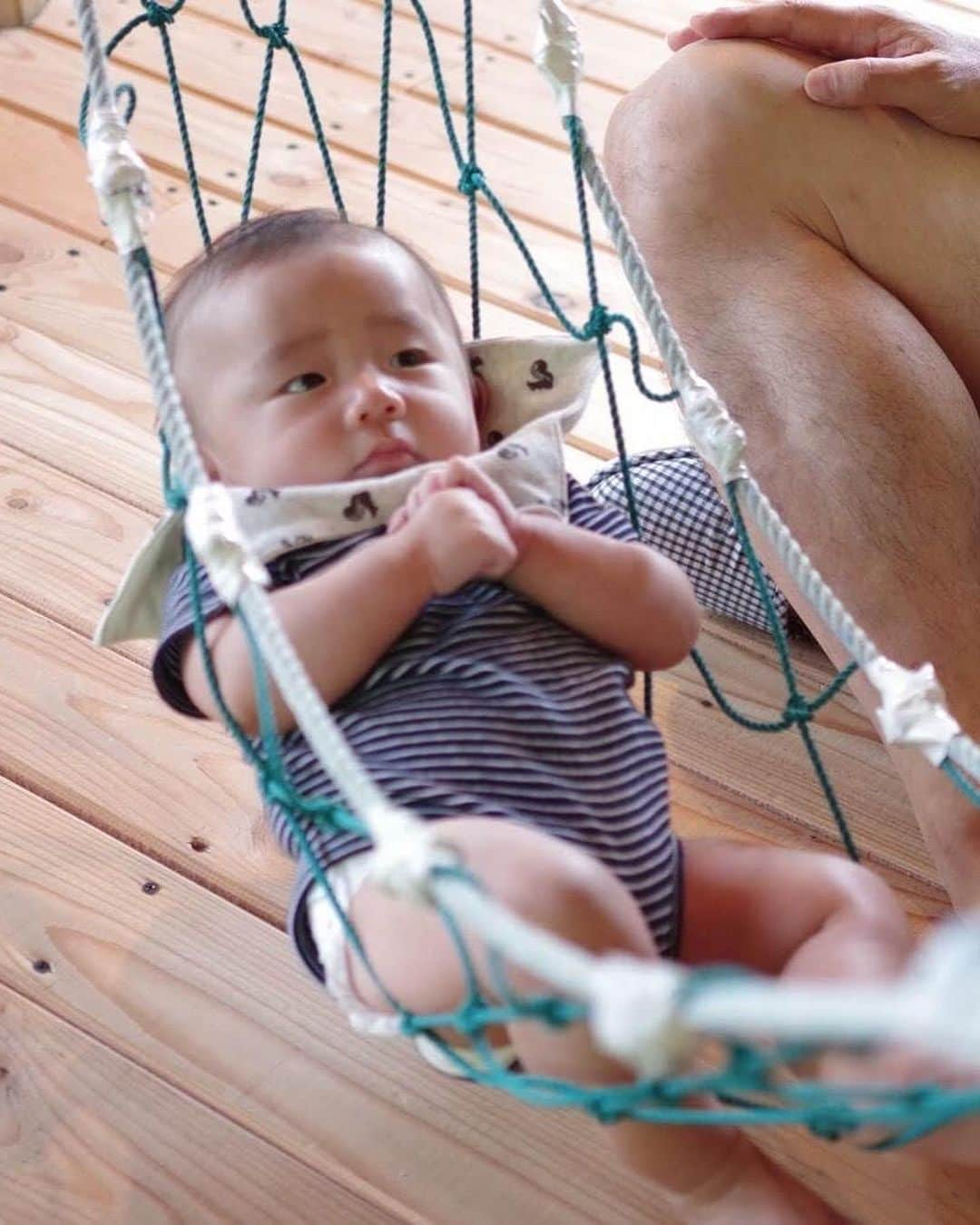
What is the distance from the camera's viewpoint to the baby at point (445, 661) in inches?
32.7

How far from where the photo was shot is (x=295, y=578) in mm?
939

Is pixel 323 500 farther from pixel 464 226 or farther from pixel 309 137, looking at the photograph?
pixel 309 137

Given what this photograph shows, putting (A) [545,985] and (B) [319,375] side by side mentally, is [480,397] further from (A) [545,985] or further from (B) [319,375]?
(A) [545,985]

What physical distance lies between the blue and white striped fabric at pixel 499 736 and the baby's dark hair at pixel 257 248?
0.16 m

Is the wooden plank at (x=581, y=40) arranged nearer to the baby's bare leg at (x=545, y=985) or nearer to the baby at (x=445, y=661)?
the baby at (x=445, y=661)

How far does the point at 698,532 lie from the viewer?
1304mm

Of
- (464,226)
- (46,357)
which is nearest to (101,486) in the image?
(46,357)

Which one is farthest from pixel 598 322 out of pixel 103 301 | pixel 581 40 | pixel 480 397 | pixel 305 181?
pixel 581 40

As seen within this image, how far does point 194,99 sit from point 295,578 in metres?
1.11

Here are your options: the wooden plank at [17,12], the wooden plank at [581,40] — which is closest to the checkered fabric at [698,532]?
the wooden plank at [581,40]

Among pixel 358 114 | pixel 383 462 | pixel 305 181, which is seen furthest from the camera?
pixel 358 114

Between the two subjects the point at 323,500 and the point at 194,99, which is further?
the point at 194,99

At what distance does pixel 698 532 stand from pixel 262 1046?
0.49m

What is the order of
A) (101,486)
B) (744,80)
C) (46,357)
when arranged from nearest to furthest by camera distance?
(744,80), (101,486), (46,357)
